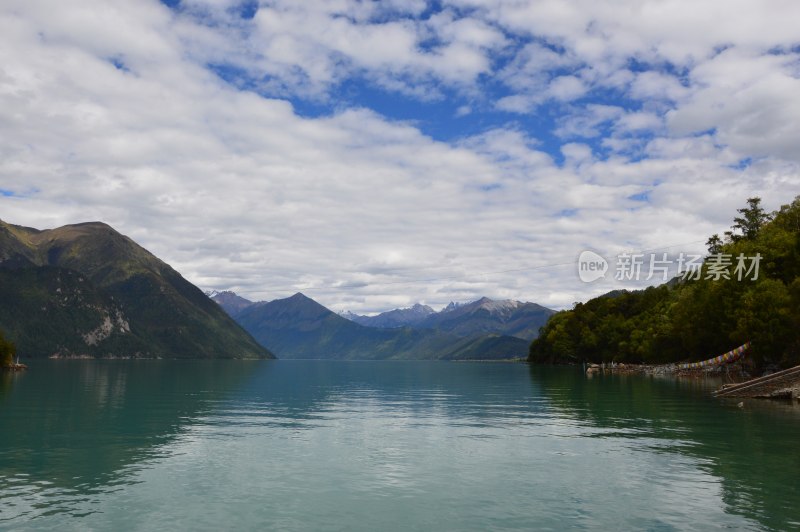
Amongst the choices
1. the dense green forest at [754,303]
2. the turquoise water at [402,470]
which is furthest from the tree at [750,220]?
the turquoise water at [402,470]

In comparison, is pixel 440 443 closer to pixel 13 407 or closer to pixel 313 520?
pixel 313 520

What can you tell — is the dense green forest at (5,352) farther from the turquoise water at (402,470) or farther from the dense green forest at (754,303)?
the dense green forest at (754,303)

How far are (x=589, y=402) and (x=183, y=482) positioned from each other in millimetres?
61650

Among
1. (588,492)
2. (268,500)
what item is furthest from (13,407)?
(588,492)

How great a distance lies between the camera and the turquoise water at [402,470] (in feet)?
85.5

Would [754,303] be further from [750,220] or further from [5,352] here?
[5,352]

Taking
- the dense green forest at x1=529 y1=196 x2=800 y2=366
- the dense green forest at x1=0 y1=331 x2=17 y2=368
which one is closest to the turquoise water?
the dense green forest at x1=529 y1=196 x2=800 y2=366

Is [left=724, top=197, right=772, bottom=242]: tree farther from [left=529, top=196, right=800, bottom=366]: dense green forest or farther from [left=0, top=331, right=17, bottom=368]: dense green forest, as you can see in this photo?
[left=0, top=331, right=17, bottom=368]: dense green forest

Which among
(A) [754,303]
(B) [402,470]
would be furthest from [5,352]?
(A) [754,303]

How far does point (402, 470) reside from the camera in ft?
119

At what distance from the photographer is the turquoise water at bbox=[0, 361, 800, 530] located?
2606 cm

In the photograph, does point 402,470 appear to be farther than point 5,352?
No

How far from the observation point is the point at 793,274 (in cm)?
11969

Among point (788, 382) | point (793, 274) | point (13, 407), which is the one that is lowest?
point (13, 407)
